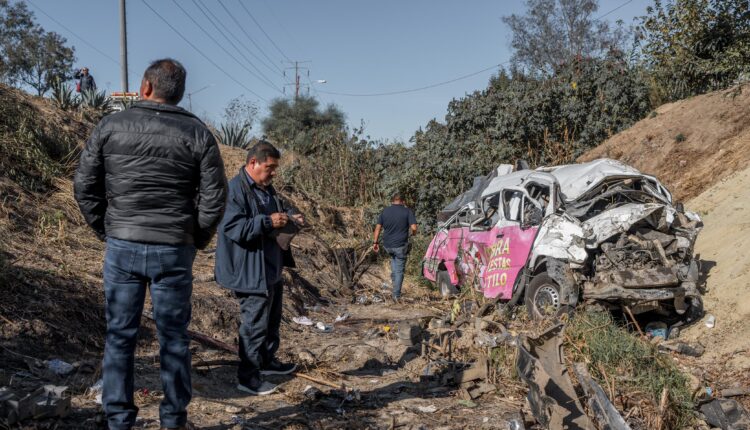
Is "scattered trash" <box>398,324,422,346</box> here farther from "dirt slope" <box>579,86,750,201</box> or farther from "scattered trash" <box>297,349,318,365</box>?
"dirt slope" <box>579,86,750,201</box>

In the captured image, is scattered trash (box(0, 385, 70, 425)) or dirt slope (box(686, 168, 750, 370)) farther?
dirt slope (box(686, 168, 750, 370))

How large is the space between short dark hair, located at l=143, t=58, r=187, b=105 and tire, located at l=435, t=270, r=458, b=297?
8802 mm

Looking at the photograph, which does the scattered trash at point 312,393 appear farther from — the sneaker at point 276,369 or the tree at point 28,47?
the tree at point 28,47

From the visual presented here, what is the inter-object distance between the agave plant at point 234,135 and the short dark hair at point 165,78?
52.7 ft

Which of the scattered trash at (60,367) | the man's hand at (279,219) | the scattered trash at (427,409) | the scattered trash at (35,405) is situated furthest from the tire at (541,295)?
the scattered trash at (35,405)

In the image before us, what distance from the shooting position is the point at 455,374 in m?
5.83

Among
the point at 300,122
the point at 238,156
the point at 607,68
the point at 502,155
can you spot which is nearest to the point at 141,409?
the point at 238,156

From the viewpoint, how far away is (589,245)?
8.37m

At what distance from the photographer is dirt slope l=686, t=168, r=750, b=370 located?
801 cm

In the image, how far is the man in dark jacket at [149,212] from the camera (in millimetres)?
3625

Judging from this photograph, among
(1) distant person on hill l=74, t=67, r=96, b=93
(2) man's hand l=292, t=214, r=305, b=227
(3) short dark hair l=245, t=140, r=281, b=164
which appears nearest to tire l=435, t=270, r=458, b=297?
(2) man's hand l=292, t=214, r=305, b=227

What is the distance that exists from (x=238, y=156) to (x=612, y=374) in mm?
14140

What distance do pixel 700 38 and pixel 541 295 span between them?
838 centimetres

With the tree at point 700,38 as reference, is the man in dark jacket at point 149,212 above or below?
below
